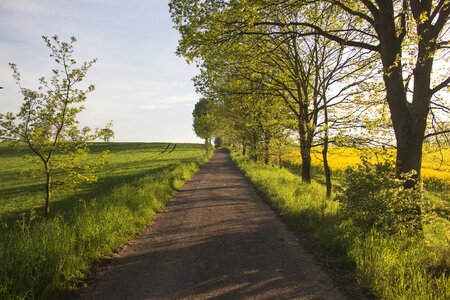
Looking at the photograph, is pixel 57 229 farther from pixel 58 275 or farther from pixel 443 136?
pixel 443 136

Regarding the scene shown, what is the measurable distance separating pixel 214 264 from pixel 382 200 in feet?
12.9

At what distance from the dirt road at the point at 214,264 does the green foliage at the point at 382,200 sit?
1661 millimetres

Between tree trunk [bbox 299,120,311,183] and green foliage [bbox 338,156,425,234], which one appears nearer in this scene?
green foliage [bbox 338,156,425,234]

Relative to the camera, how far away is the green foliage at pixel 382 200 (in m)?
7.02

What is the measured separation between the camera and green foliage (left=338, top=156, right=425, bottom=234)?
7018 millimetres

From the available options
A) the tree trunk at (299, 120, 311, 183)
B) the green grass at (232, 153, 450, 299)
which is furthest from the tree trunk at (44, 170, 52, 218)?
the tree trunk at (299, 120, 311, 183)

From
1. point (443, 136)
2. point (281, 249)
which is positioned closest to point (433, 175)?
point (443, 136)

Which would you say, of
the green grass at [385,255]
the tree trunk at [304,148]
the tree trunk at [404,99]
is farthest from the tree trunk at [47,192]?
the tree trunk at [304,148]

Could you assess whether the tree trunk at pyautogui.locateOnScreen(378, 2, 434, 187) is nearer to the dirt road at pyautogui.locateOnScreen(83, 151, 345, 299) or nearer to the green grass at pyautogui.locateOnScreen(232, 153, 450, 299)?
the green grass at pyautogui.locateOnScreen(232, 153, 450, 299)

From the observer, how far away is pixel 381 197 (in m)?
7.11

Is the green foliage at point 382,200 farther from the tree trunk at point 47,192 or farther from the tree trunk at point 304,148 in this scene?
the tree trunk at point 47,192

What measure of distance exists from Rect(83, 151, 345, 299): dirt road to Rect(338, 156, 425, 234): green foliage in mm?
1661

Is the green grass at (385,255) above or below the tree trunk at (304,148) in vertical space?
below

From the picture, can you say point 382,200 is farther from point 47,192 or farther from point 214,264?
point 47,192
